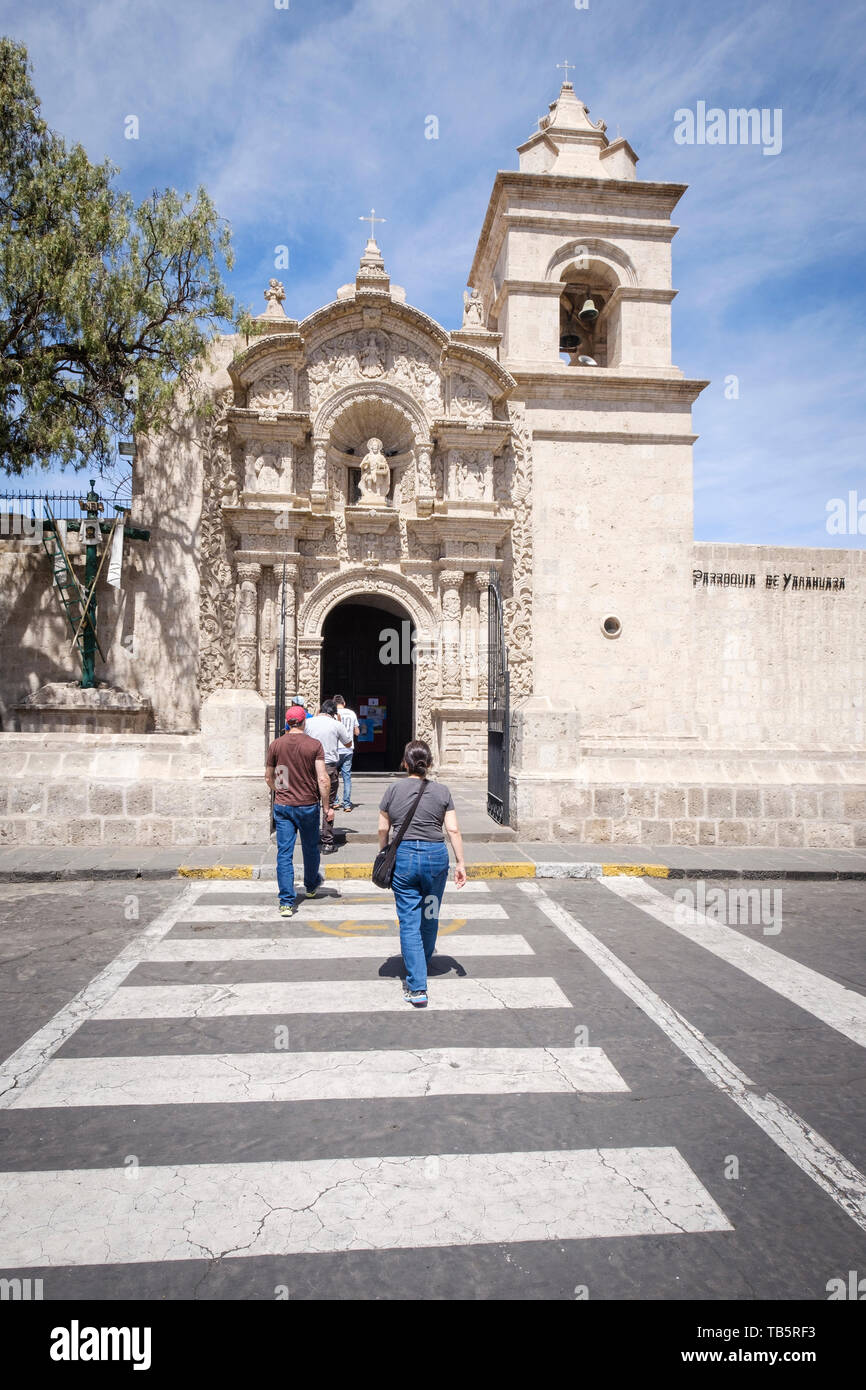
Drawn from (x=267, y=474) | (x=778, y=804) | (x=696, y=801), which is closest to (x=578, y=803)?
(x=696, y=801)

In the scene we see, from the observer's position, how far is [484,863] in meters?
8.91

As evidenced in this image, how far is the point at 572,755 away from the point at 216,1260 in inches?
331

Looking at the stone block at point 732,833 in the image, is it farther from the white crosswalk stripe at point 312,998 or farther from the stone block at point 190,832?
the stone block at point 190,832

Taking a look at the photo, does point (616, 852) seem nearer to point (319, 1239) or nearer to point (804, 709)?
point (319, 1239)

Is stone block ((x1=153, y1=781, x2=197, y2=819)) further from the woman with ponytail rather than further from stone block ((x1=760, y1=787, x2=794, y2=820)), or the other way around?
stone block ((x1=760, y1=787, x2=794, y2=820))

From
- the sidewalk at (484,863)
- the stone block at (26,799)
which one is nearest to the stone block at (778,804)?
the sidewalk at (484,863)

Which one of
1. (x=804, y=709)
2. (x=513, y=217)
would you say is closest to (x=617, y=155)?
(x=513, y=217)

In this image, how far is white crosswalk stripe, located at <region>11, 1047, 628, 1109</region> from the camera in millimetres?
3742

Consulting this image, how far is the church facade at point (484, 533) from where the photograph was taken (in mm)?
16500

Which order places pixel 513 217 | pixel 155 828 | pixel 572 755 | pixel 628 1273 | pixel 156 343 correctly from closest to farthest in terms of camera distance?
pixel 628 1273 < pixel 155 828 < pixel 572 755 < pixel 156 343 < pixel 513 217

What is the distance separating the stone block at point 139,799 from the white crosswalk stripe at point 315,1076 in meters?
5.82

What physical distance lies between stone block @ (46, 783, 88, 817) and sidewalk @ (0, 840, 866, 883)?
0.46 m

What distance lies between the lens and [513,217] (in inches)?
711

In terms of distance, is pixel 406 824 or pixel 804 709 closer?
pixel 406 824
